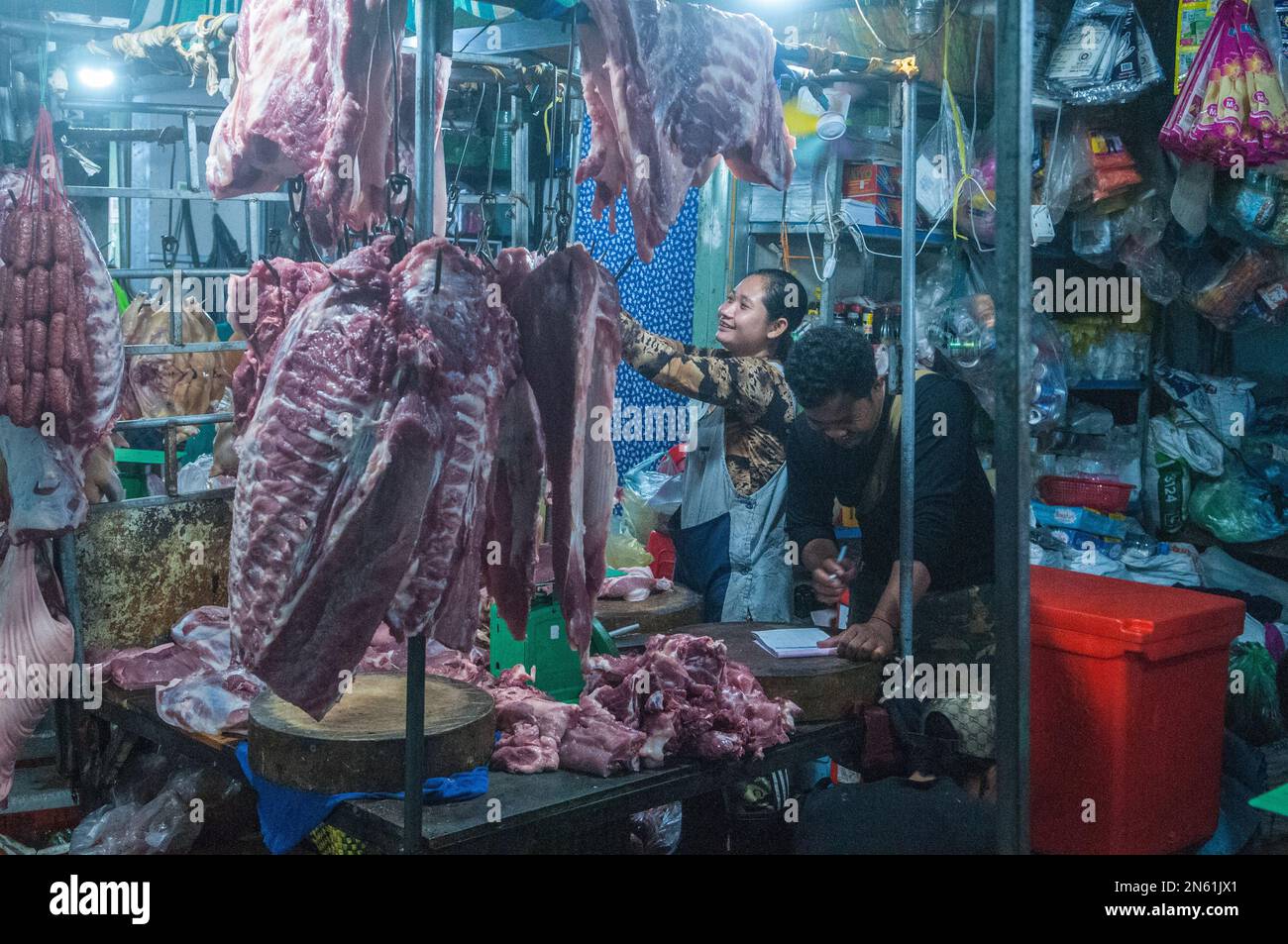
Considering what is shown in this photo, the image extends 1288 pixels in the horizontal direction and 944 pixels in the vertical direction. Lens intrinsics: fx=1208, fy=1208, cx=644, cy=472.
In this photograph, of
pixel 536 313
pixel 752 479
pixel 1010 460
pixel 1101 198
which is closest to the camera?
pixel 1010 460

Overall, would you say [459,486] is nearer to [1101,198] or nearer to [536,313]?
[536,313]

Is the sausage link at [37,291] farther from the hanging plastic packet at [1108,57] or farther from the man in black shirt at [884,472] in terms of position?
the hanging plastic packet at [1108,57]

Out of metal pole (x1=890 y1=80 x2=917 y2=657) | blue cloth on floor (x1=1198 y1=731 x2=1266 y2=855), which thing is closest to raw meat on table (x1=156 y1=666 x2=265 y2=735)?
metal pole (x1=890 y1=80 x2=917 y2=657)

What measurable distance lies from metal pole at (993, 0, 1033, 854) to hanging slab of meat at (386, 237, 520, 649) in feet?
3.21

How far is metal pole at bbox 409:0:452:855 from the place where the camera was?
220 centimetres

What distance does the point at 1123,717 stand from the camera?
3510 millimetres

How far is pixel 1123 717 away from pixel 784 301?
7.41 feet

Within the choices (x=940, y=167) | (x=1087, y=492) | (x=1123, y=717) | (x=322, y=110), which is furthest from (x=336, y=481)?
(x=1087, y=492)

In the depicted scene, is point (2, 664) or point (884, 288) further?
point (884, 288)

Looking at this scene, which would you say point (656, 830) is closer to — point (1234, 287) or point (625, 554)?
point (625, 554)

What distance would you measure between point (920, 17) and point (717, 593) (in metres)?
3.11

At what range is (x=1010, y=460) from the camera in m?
2.23

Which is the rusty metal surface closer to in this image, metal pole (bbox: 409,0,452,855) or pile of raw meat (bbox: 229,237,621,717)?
pile of raw meat (bbox: 229,237,621,717)
